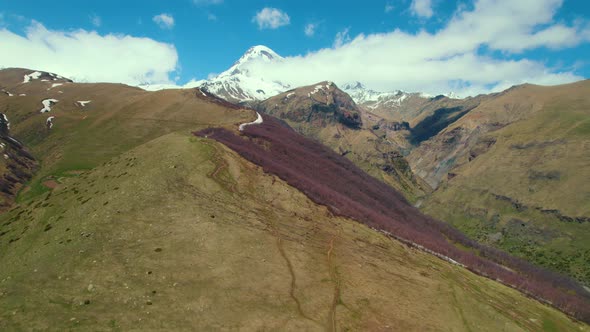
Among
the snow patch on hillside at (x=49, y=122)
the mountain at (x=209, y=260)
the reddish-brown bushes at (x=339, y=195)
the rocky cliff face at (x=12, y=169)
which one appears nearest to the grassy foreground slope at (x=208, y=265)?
the mountain at (x=209, y=260)

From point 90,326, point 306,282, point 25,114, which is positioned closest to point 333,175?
point 306,282

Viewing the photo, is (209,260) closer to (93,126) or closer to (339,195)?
(339,195)

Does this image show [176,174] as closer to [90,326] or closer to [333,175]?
[90,326]

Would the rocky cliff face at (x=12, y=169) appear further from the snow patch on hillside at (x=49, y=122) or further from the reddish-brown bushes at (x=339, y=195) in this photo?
the reddish-brown bushes at (x=339, y=195)

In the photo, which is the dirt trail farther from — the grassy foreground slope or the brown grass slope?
the brown grass slope

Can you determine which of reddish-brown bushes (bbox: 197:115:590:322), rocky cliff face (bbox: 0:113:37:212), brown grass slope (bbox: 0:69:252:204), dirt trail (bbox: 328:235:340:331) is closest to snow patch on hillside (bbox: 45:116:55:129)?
brown grass slope (bbox: 0:69:252:204)

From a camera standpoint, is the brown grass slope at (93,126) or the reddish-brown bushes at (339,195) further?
the brown grass slope at (93,126)
